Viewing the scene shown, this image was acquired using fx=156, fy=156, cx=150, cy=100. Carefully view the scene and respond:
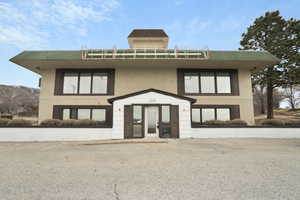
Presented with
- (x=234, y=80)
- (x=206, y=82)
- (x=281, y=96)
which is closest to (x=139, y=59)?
(x=206, y=82)

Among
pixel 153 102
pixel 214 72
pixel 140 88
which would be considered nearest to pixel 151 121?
pixel 153 102

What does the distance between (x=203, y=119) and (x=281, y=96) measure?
44805 mm

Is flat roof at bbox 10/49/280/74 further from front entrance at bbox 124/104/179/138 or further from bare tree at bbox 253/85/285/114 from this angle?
bare tree at bbox 253/85/285/114

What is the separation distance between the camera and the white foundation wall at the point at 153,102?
11508mm

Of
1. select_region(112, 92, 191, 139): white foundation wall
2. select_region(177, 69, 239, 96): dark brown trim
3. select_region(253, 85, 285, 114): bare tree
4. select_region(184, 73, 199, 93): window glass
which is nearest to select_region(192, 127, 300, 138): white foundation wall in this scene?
select_region(112, 92, 191, 139): white foundation wall

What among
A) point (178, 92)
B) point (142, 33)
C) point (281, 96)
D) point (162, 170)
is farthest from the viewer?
point (281, 96)

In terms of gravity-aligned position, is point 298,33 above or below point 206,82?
above

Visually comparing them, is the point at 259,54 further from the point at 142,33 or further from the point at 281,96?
the point at 281,96

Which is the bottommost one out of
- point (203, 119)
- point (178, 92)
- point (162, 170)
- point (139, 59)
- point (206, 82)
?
point (162, 170)

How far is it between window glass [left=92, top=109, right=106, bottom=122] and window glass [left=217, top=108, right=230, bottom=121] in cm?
1052

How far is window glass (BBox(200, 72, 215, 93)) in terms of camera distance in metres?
14.7

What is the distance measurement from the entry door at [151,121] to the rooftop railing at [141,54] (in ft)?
15.7

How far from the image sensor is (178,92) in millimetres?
14664

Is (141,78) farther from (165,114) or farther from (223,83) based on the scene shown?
(223,83)
